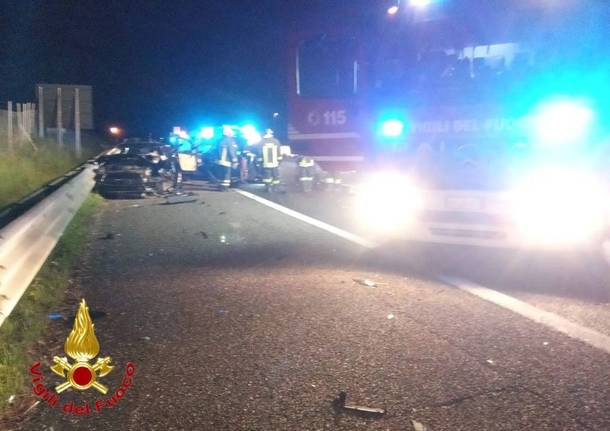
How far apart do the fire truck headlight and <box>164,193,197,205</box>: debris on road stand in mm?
6756

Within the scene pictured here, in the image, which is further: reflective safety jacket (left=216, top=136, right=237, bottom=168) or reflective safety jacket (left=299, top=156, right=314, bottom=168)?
reflective safety jacket (left=216, top=136, right=237, bottom=168)

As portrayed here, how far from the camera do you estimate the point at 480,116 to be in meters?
9.14

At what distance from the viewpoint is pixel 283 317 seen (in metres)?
5.53

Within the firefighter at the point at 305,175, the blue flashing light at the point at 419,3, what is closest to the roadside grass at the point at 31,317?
the blue flashing light at the point at 419,3

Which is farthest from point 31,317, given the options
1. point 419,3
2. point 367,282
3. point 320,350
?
point 419,3

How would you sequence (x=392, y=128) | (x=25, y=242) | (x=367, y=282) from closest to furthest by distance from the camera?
1. (x=25, y=242)
2. (x=367, y=282)
3. (x=392, y=128)

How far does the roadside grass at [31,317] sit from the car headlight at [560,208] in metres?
5.03

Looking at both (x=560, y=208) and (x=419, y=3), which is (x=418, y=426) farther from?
(x=419, y=3)

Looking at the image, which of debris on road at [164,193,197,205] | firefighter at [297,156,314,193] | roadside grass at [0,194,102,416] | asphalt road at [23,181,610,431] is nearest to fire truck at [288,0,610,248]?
asphalt road at [23,181,610,431]

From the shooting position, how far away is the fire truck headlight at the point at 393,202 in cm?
847

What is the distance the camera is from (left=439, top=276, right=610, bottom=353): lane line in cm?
498

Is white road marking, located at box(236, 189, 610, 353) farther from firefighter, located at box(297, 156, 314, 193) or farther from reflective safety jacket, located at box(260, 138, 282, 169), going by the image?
reflective safety jacket, located at box(260, 138, 282, 169)

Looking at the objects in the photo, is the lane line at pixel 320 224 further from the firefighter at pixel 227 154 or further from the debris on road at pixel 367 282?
the firefighter at pixel 227 154

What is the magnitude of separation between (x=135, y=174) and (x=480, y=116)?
9131mm
